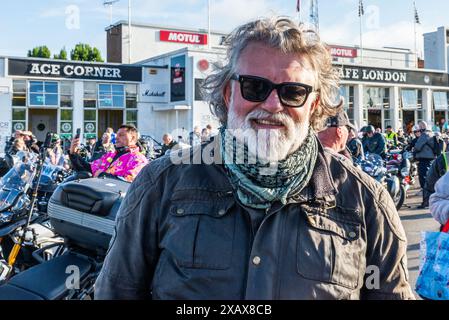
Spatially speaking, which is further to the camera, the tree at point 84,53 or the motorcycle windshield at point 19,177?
the tree at point 84,53

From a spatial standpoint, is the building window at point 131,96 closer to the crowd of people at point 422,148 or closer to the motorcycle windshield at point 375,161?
the crowd of people at point 422,148

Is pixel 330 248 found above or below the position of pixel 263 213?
below

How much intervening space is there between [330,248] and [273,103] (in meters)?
0.55

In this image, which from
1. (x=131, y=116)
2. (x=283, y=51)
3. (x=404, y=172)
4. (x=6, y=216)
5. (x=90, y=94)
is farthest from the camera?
(x=131, y=116)

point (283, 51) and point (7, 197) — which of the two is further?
point (7, 197)

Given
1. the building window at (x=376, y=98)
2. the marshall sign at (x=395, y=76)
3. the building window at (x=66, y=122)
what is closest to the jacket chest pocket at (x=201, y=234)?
the building window at (x=66, y=122)

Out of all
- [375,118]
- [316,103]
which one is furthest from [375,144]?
[375,118]

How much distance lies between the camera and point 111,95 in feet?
92.6

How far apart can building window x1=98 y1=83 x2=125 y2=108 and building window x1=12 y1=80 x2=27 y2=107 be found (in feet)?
13.5

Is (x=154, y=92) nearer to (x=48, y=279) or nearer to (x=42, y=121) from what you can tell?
(x=42, y=121)

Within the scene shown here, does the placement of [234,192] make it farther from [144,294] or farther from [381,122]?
[381,122]

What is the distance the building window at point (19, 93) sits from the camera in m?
25.7

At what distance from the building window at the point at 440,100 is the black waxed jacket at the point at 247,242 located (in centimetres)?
4027
